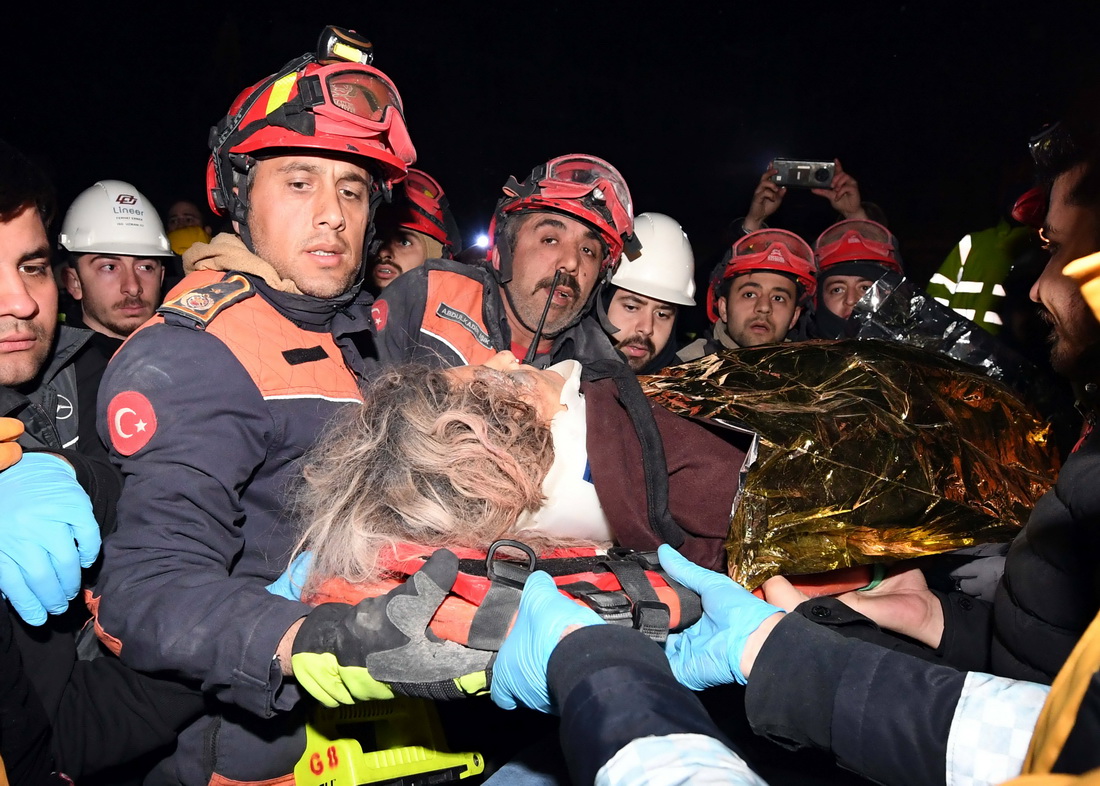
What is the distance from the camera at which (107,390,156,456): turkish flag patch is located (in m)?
1.85

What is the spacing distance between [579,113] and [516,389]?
11.2 metres

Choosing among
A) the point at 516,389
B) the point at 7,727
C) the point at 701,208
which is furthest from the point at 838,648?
the point at 701,208

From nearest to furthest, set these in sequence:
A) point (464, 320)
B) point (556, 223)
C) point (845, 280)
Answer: point (464, 320), point (556, 223), point (845, 280)

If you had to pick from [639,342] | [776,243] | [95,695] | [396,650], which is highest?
[776,243]

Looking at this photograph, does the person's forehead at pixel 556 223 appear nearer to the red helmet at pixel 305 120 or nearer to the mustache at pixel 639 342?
the mustache at pixel 639 342

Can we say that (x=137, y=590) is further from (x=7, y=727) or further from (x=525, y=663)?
(x=525, y=663)

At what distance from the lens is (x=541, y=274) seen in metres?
3.78

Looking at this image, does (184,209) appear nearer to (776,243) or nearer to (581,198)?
(581,198)

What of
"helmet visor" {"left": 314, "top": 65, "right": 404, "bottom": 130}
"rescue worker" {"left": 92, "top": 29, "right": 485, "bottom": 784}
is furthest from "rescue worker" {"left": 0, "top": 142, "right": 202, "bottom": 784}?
"helmet visor" {"left": 314, "top": 65, "right": 404, "bottom": 130}

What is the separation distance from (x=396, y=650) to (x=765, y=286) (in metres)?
4.04

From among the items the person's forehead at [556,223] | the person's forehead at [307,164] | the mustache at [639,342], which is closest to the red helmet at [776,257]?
the mustache at [639,342]

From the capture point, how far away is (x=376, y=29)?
1130 cm

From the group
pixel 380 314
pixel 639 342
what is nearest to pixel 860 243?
pixel 639 342

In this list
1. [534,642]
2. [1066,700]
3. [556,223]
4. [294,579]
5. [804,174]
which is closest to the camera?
[1066,700]
